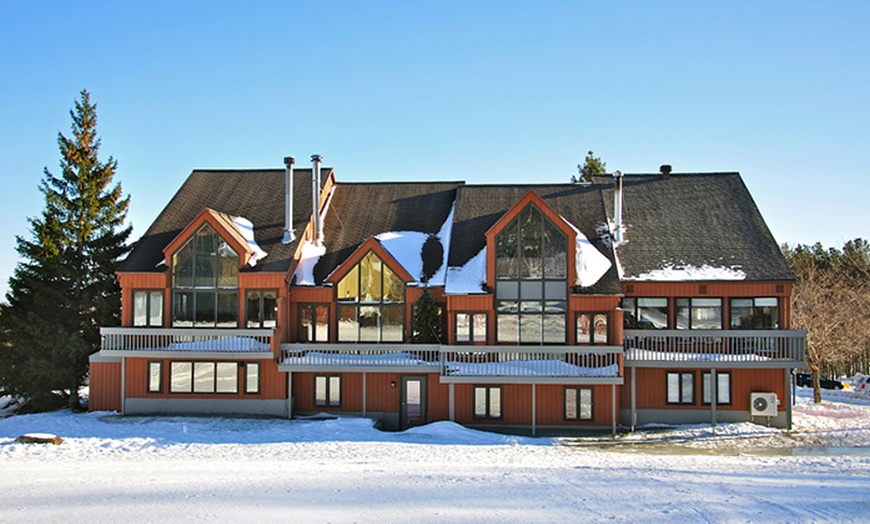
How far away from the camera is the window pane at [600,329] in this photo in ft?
79.0

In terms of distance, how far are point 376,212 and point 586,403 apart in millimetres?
11820

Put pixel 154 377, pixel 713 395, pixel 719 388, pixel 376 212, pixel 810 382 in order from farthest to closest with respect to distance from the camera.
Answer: pixel 810 382, pixel 376 212, pixel 154 377, pixel 719 388, pixel 713 395

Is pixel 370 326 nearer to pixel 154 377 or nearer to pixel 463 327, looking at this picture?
pixel 463 327

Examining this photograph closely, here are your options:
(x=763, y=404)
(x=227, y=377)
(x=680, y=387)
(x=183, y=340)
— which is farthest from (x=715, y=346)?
(x=183, y=340)

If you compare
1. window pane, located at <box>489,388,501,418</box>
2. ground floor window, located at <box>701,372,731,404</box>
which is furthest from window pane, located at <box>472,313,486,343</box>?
ground floor window, located at <box>701,372,731,404</box>

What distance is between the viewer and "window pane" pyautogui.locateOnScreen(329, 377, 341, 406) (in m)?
24.7

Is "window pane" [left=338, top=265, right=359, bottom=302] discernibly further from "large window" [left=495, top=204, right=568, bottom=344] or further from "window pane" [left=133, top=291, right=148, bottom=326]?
"window pane" [left=133, top=291, right=148, bottom=326]

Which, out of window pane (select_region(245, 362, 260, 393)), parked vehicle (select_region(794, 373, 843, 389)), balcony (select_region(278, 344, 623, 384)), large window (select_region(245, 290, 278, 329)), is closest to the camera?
balcony (select_region(278, 344, 623, 384))

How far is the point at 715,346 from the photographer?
24062 mm

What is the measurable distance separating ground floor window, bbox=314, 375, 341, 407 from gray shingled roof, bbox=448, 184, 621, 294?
5965 mm

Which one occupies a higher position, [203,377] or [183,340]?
[183,340]

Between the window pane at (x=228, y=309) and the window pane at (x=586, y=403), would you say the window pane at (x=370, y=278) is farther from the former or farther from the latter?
the window pane at (x=586, y=403)

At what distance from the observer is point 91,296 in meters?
27.2

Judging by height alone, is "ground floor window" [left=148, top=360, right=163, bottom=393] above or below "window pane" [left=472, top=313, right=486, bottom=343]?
below
